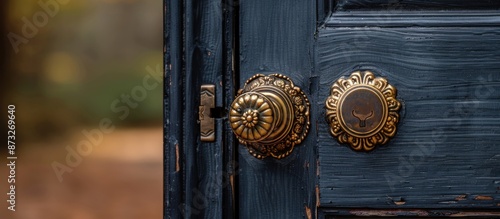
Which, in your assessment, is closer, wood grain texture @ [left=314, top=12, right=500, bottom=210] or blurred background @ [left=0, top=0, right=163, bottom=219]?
wood grain texture @ [left=314, top=12, right=500, bottom=210]

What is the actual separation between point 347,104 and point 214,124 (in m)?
0.13

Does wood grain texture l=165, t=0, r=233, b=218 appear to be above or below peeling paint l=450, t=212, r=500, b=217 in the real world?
above

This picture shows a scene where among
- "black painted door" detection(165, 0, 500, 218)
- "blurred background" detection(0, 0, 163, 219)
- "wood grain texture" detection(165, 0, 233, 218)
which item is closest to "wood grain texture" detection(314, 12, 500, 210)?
"black painted door" detection(165, 0, 500, 218)

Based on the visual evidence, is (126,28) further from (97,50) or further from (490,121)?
(490,121)

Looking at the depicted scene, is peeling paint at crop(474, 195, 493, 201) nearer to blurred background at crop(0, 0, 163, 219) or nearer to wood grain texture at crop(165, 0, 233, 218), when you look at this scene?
wood grain texture at crop(165, 0, 233, 218)

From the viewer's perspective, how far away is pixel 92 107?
630mm

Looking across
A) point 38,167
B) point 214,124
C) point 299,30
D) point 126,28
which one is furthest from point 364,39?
point 38,167

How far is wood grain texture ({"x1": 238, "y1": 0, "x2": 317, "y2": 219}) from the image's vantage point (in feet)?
1.74

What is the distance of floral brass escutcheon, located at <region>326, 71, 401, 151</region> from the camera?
50 centimetres

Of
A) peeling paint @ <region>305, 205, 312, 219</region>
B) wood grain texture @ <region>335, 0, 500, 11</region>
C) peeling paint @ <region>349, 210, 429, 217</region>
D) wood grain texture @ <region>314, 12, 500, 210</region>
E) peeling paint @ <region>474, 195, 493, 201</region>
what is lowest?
peeling paint @ <region>305, 205, 312, 219</region>

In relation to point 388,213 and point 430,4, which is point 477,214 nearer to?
point 388,213

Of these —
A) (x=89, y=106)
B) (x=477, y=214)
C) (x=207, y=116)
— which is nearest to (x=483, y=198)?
(x=477, y=214)

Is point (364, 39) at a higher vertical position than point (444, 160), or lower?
higher

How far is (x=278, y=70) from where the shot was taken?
54 centimetres
